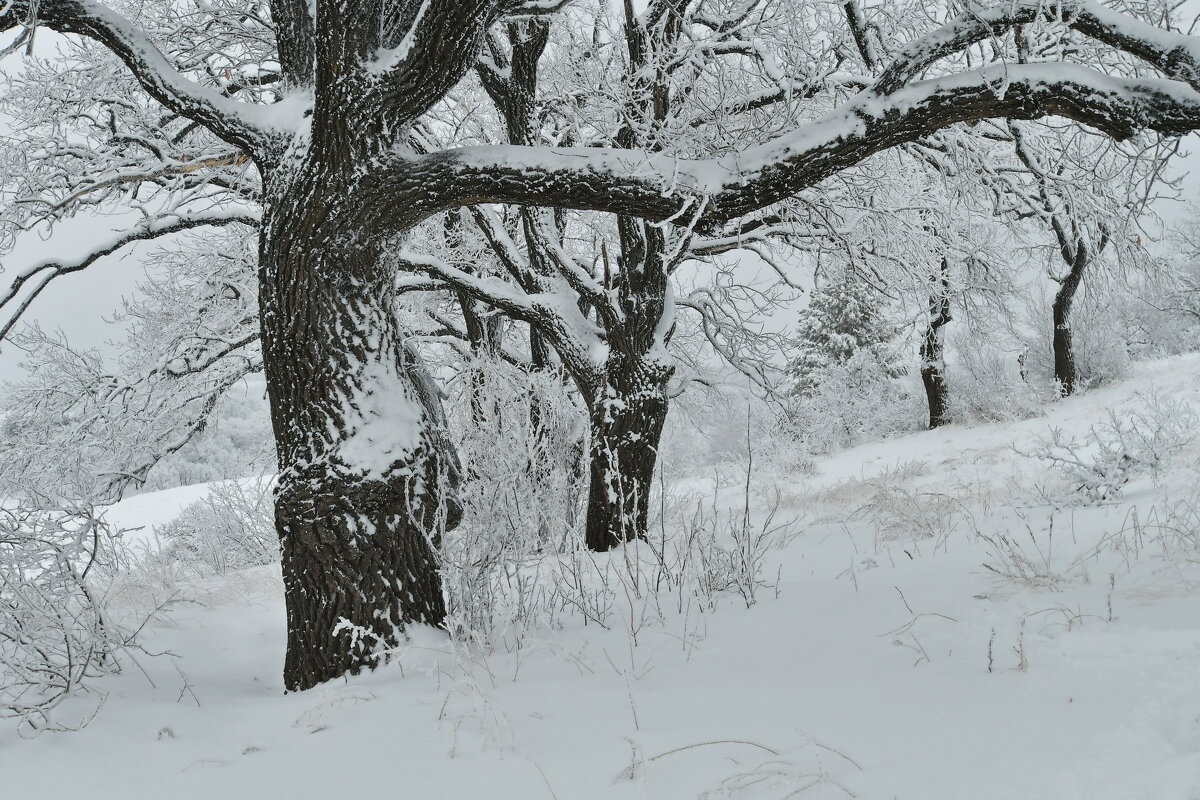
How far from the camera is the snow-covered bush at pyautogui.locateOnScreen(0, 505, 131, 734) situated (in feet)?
6.75

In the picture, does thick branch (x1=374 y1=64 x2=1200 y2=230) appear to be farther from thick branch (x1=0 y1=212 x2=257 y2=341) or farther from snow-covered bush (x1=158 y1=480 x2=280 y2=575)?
snow-covered bush (x1=158 y1=480 x2=280 y2=575)

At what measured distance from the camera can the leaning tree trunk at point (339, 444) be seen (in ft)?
9.12

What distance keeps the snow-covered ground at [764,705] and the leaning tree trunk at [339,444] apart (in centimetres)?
25

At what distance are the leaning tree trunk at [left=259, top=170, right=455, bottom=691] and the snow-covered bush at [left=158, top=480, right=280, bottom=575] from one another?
20.4 feet

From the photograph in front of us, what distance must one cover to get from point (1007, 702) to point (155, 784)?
7.12ft

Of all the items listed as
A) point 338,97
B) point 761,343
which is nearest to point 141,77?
point 338,97

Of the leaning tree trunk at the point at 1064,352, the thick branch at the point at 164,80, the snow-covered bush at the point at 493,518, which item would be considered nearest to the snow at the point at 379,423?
the snow-covered bush at the point at 493,518

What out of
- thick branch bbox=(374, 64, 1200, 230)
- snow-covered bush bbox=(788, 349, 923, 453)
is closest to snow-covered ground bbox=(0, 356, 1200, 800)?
thick branch bbox=(374, 64, 1200, 230)

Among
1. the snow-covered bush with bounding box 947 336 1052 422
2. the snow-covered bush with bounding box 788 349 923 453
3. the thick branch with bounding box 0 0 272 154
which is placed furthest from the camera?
the snow-covered bush with bounding box 788 349 923 453

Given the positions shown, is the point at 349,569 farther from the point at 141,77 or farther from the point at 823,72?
the point at 823,72

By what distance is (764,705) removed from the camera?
5.71 feet

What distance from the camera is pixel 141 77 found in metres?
3.29

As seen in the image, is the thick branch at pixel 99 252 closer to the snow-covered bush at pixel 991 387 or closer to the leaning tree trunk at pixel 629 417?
the leaning tree trunk at pixel 629 417

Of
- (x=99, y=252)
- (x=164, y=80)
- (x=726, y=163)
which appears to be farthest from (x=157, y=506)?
(x=726, y=163)
